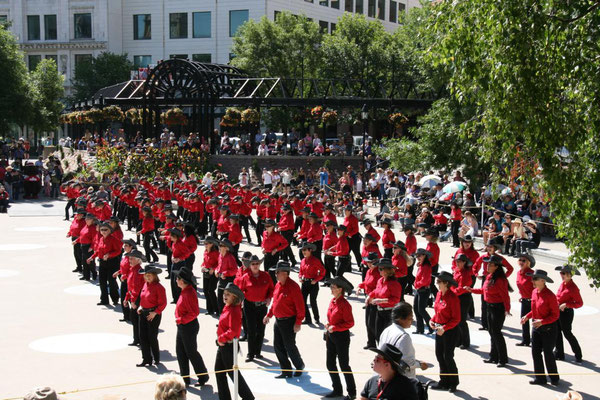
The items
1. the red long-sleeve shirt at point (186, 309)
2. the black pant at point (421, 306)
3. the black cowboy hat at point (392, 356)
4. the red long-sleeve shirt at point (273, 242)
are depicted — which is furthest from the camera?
the red long-sleeve shirt at point (273, 242)

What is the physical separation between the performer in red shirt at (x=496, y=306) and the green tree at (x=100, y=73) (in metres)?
54.5

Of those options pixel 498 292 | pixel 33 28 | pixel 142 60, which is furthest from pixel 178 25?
pixel 498 292

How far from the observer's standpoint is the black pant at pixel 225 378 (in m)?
9.41

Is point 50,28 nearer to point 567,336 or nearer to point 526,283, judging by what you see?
point 526,283

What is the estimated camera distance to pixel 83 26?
6744cm

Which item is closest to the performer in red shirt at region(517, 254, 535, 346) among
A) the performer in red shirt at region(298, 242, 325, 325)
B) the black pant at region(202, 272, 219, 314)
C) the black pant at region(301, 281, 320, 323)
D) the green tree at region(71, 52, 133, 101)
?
the performer in red shirt at region(298, 242, 325, 325)

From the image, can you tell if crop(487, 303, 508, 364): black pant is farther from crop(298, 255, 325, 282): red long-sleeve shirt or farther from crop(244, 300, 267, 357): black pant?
crop(244, 300, 267, 357): black pant

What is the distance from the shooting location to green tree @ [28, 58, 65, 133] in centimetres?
4606

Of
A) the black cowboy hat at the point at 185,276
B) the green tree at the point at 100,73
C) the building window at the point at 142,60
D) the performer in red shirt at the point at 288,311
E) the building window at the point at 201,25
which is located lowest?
the performer in red shirt at the point at 288,311

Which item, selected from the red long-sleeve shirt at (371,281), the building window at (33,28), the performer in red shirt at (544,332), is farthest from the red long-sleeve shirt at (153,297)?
the building window at (33,28)

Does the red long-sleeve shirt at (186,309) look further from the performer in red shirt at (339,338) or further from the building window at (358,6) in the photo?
the building window at (358,6)

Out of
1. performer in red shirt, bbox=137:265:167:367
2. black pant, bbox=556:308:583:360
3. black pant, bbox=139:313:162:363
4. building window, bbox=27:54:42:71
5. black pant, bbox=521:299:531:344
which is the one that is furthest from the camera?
building window, bbox=27:54:42:71

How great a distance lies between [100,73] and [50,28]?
9.33 meters

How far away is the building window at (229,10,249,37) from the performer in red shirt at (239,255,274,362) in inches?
2112
